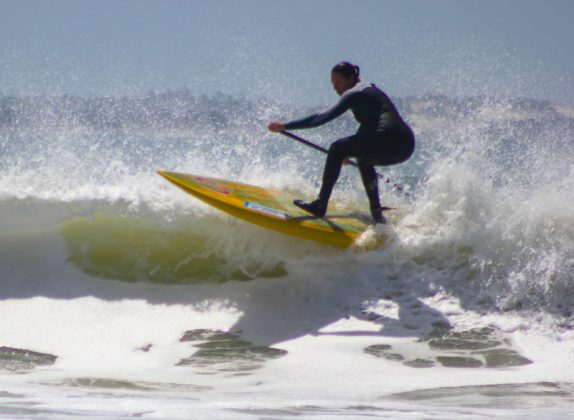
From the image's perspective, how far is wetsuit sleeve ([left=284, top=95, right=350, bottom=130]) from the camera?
18.1 ft

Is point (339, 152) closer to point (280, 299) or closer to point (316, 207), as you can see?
point (316, 207)

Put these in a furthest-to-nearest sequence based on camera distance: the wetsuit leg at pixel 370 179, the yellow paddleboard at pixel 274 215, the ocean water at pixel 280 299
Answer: the wetsuit leg at pixel 370 179
the yellow paddleboard at pixel 274 215
the ocean water at pixel 280 299

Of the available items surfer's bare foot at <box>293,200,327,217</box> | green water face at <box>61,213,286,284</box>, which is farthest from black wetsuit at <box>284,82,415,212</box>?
green water face at <box>61,213,286,284</box>

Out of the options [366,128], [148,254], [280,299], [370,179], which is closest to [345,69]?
[366,128]

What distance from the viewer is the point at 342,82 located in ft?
19.0

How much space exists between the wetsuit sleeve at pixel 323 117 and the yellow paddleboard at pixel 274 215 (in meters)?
0.75

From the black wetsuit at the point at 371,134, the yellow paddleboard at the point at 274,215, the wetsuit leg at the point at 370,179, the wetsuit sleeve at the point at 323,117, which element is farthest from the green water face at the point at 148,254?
the wetsuit sleeve at the point at 323,117

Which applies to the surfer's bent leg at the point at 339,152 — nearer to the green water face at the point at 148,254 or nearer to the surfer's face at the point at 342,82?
the surfer's face at the point at 342,82

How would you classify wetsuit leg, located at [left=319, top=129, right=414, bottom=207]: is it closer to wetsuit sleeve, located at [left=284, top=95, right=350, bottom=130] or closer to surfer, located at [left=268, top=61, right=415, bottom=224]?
surfer, located at [left=268, top=61, right=415, bottom=224]

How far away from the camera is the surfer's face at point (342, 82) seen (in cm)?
579

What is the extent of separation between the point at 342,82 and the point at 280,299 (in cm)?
174

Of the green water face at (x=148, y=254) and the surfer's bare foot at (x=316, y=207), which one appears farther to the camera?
the green water face at (x=148, y=254)

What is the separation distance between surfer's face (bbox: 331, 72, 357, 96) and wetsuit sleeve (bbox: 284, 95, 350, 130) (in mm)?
196

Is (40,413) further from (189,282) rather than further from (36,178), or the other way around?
(36,178)
